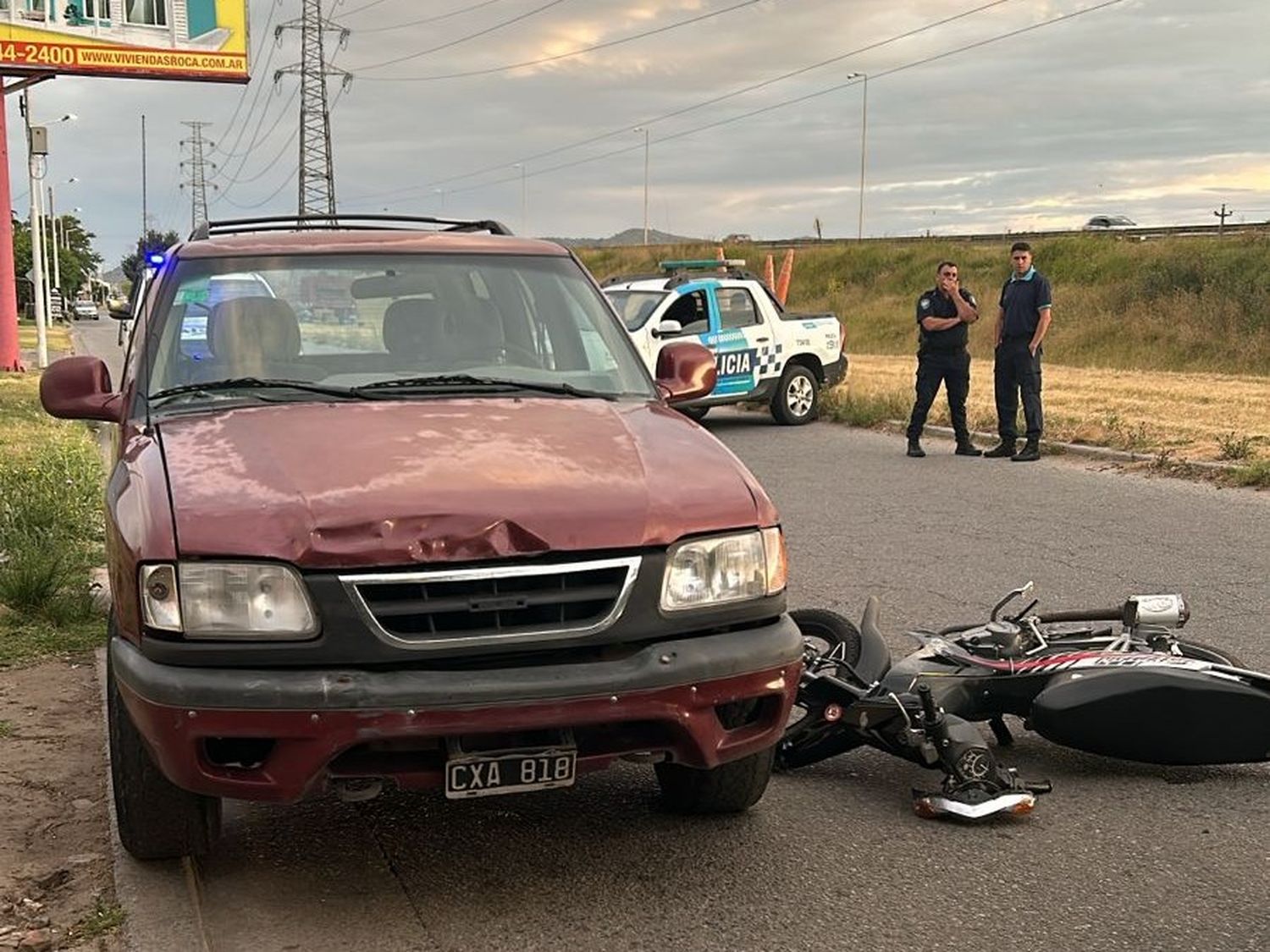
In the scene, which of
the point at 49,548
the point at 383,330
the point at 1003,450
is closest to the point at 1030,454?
the point at 1003,450

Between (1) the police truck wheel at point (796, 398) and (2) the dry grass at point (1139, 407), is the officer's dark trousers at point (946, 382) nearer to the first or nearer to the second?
(2) the dry grass at point (1139, 407)

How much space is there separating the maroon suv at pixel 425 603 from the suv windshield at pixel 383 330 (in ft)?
0.49

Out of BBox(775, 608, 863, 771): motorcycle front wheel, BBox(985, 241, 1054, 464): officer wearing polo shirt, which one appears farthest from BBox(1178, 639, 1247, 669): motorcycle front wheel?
BBox(985, 241, 1054, 464): officer wearing polo shirt

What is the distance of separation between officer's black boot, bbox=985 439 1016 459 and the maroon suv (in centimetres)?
976

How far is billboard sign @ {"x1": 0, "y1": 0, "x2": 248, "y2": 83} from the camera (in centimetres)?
2742

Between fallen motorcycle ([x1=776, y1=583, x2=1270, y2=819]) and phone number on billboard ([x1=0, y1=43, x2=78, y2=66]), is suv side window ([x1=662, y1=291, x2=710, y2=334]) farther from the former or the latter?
phone number on billboard ([x1=0, y1=43, x2=78, y2=66])

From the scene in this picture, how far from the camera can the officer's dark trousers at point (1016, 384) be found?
13.0 meters

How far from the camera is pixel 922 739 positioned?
4035 millimetres

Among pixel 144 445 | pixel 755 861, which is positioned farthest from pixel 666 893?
pixel 144 445

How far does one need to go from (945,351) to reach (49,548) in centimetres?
882

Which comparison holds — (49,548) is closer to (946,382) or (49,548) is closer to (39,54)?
(946,382)

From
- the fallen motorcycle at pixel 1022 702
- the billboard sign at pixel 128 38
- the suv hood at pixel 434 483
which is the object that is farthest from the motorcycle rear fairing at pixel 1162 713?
the billboard sign at pixel 128 38

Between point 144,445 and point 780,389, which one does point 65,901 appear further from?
point 780,389

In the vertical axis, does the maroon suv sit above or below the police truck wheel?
above
